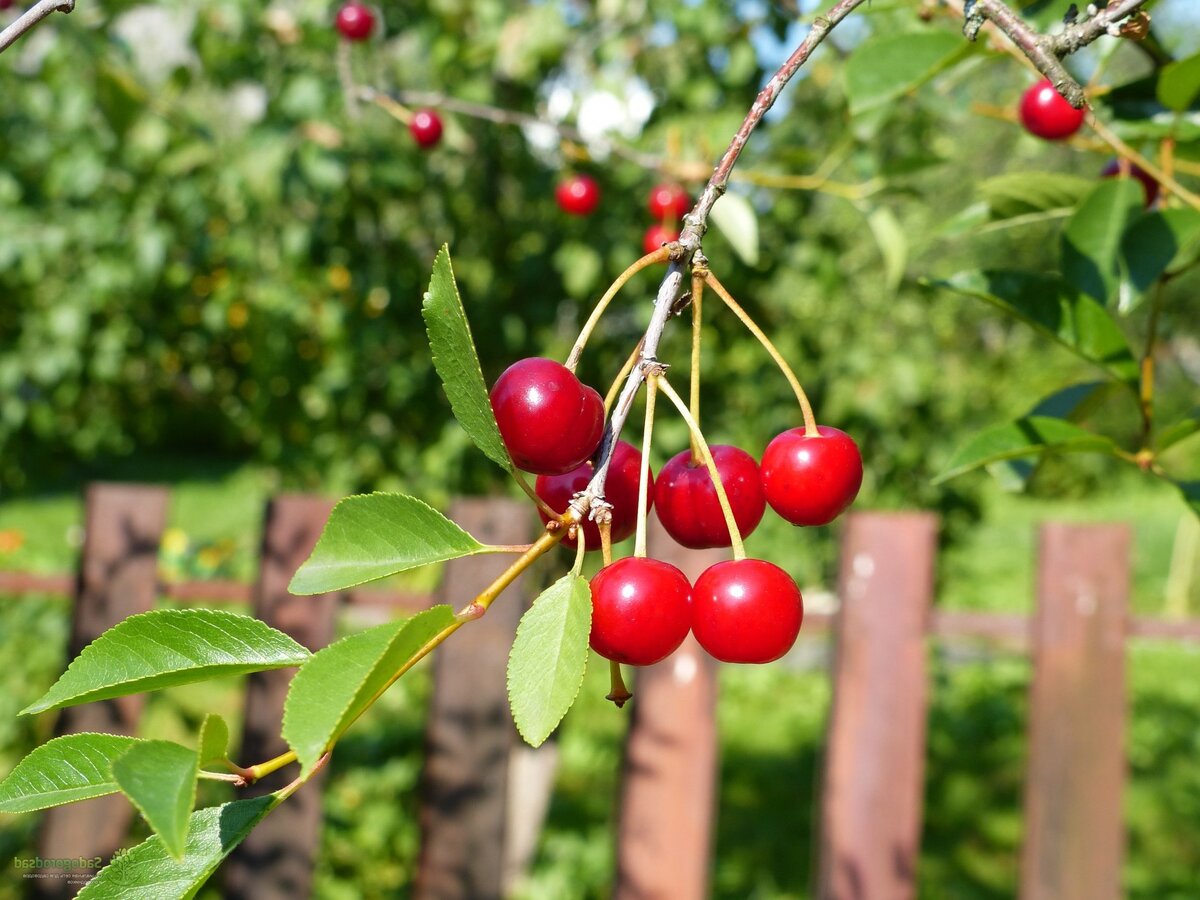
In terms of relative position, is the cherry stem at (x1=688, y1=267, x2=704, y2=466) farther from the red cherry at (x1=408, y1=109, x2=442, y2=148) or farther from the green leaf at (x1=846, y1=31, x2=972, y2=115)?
the red cherry at (x1=408, y1=109, x2=442, y2=148)

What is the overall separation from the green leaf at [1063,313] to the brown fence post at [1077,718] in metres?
1.47

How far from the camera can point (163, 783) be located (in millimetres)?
456

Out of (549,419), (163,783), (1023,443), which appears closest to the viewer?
(163,783)

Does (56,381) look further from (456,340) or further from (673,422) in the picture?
(456,340)

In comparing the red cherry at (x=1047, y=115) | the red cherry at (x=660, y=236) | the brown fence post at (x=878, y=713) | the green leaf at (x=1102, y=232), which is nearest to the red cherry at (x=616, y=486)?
the green leaf at (x=1102, y=232)

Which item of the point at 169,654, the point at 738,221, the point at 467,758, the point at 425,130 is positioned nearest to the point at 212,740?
the point at 169,654

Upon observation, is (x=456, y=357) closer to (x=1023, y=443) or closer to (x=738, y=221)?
(x=1023, y=443)

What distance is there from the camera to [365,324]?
287cm

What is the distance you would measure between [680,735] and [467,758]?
431mm

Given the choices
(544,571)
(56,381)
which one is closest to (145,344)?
(56,381)

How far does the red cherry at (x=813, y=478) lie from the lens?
2.17 ft

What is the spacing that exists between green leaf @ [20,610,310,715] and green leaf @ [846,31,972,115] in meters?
0.78

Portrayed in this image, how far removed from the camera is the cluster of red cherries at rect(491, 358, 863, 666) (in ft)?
1.89

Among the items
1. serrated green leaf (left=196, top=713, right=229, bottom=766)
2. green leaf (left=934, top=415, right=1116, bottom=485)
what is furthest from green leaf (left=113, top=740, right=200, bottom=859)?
green leaf (left=934, top=415, right=1116, bottom=485)
